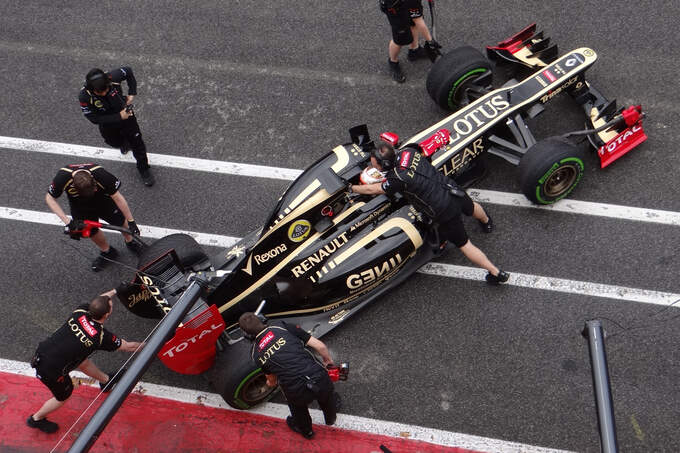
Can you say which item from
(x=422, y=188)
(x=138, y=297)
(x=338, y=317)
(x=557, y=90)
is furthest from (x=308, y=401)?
(x=557, y=90)

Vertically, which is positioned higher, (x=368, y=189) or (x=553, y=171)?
(x=368, y=189)

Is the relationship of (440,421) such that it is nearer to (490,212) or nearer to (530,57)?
(490,212)

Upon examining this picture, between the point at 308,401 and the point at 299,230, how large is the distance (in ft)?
5.02

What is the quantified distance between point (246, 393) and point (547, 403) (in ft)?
8.56

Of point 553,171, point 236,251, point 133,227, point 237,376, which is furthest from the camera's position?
point 133,227

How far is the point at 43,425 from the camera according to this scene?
538cm

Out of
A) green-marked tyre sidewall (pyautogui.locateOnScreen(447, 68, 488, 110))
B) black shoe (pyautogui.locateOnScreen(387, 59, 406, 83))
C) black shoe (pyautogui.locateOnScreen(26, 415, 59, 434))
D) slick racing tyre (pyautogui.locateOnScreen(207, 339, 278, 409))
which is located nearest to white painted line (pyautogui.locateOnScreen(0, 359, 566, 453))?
slick racing tyre (pyautogui.locateOnScreen(207, 339, 278, 409))

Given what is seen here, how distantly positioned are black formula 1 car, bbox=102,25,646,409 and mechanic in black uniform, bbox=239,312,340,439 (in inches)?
18.2

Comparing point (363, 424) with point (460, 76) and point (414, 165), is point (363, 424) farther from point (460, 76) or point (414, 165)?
point (460, 76)

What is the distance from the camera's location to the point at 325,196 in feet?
17.7

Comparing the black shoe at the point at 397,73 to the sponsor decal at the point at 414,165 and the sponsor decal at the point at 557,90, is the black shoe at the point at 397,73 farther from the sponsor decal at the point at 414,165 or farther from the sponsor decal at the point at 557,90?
the sponsor decal at the point at 414,165

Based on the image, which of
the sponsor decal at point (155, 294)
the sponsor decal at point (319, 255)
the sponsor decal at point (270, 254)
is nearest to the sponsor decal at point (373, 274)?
the sponsor decal at point (319, 255)

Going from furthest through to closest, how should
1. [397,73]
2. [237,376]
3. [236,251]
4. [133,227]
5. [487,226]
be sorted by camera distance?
1. [397,73]
2. [133,227]
3. [487,226]
4. [236,251]
5. [237,376]

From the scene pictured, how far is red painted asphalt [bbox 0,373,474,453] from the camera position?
5164 millimetres
